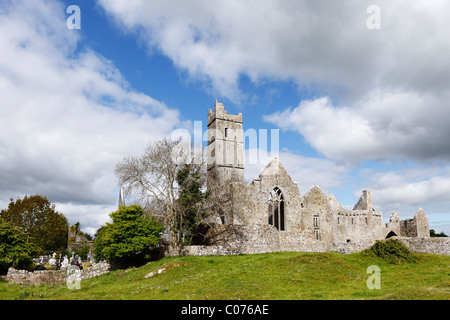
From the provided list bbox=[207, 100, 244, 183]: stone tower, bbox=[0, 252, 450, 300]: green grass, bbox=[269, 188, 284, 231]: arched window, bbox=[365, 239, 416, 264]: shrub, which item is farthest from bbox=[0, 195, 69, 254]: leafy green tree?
bbox=[365, 239, 416, 264]: shrub

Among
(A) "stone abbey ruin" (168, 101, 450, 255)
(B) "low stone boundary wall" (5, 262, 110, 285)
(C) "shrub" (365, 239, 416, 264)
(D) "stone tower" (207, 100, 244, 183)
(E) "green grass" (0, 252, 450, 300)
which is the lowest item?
(B) "low stone boundary wall" (5, 262, 110, 285)

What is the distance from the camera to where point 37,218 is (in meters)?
59.7

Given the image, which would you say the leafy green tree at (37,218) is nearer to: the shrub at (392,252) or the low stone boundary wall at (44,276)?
the low stone boundary wall at (44,276)

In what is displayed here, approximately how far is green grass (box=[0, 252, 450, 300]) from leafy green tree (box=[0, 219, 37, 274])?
275 inches

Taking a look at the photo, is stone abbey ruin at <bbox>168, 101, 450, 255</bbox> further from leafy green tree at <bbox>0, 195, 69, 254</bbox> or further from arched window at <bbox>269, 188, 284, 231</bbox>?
leafy green tree at <bbox>0, 195, 69, 254</bbox>

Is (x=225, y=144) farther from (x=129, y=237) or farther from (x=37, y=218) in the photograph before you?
Result: (x=37, y=218)

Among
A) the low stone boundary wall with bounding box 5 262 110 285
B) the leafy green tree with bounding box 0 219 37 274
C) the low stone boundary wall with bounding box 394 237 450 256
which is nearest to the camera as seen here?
the low stone boundary wall with bounding box 5 262 110 285

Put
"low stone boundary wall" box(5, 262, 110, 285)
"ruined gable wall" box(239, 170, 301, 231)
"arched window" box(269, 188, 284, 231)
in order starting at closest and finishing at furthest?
"low stone boundary wall" box(5, 262, 110, 285), "ruined gable wall" box(239, 170, 301, 231), "arched window" box(269, 188, 284, 231)

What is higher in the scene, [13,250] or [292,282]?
[13,250]

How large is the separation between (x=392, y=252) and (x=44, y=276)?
30424 mm

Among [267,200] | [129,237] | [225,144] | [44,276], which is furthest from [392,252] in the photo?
[225,144]

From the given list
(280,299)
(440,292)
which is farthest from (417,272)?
(280,299)

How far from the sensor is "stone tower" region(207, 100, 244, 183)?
58.9 m
